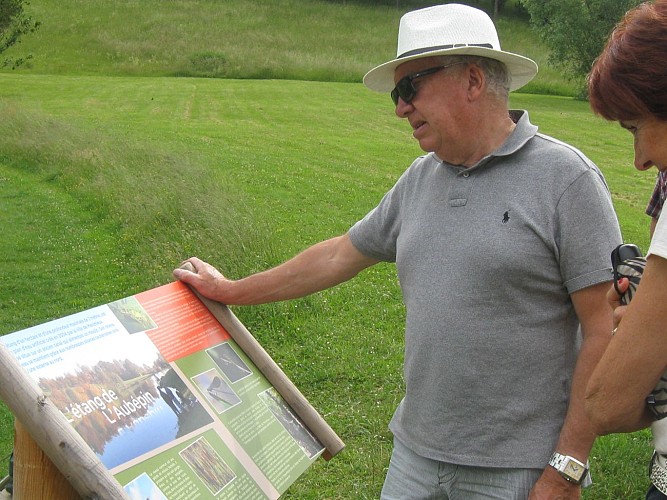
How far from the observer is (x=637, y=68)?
1.87 meters

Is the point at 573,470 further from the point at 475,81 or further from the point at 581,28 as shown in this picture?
the point at 581,28

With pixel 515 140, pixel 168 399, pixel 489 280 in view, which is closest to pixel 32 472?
pixel 168 399

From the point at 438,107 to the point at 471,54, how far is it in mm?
212

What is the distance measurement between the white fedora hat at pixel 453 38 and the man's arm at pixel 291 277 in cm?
79

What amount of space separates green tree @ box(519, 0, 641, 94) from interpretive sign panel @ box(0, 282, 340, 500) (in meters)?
39.6

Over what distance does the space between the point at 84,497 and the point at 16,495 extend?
1.05ft

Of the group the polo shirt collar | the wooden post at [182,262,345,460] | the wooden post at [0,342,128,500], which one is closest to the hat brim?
the polo shirt collar

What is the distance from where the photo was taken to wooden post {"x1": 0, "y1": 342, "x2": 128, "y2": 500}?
2.08 m

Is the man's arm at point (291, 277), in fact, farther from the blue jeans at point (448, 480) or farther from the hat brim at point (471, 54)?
the blue jeans at point (448, 480)

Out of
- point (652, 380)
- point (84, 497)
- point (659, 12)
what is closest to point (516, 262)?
point (652, 380)

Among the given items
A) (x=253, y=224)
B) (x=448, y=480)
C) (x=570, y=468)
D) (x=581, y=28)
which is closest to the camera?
(x=570, y=468)

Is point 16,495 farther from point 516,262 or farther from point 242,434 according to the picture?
point 516,262

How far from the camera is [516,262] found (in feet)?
8.08

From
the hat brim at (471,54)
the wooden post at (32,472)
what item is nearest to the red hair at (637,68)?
the hat brim at (471,54)
